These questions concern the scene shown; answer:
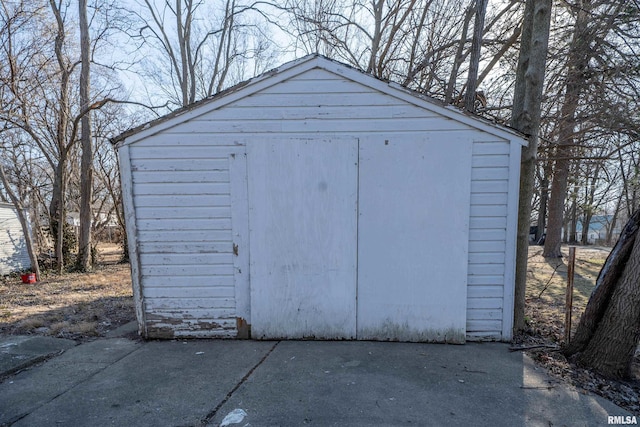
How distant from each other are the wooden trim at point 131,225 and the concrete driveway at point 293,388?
1.60ft

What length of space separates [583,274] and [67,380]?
10945 millimetres

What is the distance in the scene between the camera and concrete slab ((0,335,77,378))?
3.25 m

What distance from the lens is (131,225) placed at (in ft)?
12.4

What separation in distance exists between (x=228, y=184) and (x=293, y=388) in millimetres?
2186

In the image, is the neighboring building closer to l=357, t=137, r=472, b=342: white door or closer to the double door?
the double door

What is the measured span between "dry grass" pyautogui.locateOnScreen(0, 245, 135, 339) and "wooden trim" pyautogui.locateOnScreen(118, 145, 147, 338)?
958 millimetres

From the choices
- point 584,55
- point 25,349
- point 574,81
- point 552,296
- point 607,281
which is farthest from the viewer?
point 552,296

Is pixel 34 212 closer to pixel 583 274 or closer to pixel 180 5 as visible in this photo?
pixel 180 5

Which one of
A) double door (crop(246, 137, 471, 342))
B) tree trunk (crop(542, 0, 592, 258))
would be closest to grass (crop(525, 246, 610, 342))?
double door (crop(246, 137, 471, 342))

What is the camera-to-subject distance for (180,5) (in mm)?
15609

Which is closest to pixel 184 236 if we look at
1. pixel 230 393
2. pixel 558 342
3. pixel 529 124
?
pixel 230 393

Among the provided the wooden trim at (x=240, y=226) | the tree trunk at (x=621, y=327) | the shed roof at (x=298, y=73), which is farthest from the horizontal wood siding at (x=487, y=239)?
the wooden trim at (x=240, y=226)

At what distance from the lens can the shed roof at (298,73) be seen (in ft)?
11.8

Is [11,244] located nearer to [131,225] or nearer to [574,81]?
[131,225]
